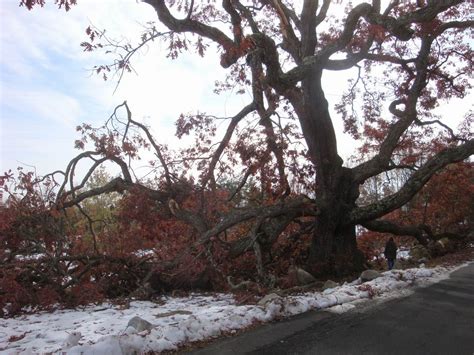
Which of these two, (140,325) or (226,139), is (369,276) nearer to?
(226,139)

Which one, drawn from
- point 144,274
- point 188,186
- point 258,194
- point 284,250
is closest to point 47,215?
point 144,274

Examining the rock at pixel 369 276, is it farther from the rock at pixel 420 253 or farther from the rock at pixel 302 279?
the rock at pixel 420 253

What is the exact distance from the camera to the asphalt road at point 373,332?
5.05 meters

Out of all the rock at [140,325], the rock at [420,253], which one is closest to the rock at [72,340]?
the rock at [140,325]

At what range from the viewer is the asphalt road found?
16.6 feet

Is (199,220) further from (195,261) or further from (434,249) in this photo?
(434,249)

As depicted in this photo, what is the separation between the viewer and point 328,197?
12.6m

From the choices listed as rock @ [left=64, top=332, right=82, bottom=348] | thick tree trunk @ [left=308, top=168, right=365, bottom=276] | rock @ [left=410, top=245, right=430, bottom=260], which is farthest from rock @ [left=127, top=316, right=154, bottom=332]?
rock @ [left=410, top=245, right=430, bottom=260]

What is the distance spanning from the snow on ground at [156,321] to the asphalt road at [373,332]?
0.33 m

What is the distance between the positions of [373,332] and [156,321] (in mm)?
3189

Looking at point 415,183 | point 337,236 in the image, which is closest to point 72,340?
point 337,236

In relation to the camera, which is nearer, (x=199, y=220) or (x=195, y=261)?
(x=195, y=261)

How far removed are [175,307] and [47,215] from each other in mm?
4474

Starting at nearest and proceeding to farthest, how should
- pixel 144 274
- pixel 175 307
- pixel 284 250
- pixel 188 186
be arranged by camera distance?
pixel 175 307, pixel 144 274, pixel 188 186, pixel 284 250
